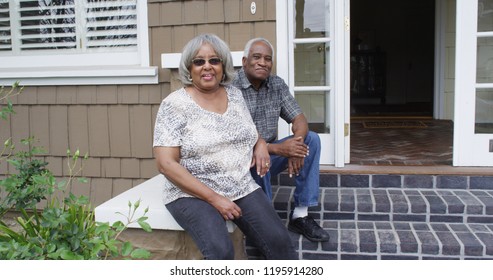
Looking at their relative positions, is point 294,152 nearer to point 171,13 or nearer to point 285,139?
point 285,139

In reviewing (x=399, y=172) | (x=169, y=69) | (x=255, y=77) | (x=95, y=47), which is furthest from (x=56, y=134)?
(x=399, y=172)

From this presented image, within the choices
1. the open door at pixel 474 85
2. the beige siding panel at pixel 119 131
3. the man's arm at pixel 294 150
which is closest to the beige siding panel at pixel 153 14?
the beige siding panel at pixel 119 131

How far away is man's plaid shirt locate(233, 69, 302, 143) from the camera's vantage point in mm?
2607

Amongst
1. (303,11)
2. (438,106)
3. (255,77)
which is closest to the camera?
(255,77)

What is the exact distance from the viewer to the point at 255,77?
2.54 metres

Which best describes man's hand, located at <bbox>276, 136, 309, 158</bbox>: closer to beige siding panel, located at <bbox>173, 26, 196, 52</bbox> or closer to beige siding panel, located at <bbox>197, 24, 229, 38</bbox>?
beige siding panel, located at <bbox>197, 24, 229, 38</bbox>

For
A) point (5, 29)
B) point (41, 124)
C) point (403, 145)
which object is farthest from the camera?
point (403, 145)

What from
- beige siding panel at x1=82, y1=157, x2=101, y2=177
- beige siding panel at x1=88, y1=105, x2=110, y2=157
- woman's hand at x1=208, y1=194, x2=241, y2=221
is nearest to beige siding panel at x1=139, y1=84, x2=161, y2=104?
beige siding panel at x1=88, y1=105, x2=110, y2=157

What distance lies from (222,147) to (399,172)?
142 centimetres

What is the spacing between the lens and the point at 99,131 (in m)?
3.59

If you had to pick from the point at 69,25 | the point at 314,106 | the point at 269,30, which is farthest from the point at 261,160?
the point at 69,25

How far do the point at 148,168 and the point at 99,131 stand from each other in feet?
1.53

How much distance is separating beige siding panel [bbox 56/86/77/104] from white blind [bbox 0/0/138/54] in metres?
0.32
